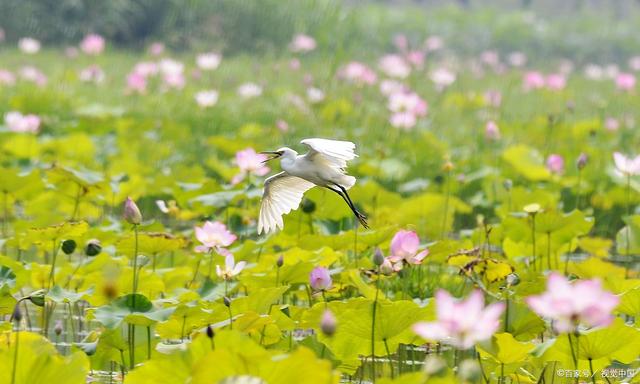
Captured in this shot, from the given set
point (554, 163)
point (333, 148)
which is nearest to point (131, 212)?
point (333, 148)

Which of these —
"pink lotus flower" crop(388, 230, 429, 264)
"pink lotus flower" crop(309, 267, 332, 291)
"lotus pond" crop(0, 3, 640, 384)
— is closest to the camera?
"lotus pond" crop(0, 3, 640, 384)

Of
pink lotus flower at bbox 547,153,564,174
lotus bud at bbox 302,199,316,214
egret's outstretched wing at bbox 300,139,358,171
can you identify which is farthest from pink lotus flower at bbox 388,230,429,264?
pink lotus flower at bbox 547,153,564,174

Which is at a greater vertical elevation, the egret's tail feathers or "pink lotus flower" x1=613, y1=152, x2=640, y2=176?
"pink lotus flower" x1=613, y1=152, x2=640, y2=176

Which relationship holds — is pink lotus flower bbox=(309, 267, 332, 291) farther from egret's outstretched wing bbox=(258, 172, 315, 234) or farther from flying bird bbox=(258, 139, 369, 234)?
egret's outstretched wing bbox=(258, 172, 315, 234)

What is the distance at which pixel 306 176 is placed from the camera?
2736mm

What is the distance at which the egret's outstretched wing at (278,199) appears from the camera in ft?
9.89

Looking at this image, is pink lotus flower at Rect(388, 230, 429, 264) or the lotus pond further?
pink lotus flower at Rect(388, 230, 429, 264)

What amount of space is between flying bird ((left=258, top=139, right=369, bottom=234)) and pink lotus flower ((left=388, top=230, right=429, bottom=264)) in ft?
0.67

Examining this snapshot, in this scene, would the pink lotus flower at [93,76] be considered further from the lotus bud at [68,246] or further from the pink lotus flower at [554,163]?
the lotus bud at [68,246]

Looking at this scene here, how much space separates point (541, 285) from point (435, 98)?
6.29 metres

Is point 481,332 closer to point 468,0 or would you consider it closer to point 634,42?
point 634,42

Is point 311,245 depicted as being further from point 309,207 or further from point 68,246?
point 68,246

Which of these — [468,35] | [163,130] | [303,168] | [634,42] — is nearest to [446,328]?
[303,168]

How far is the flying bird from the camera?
2562 mm
